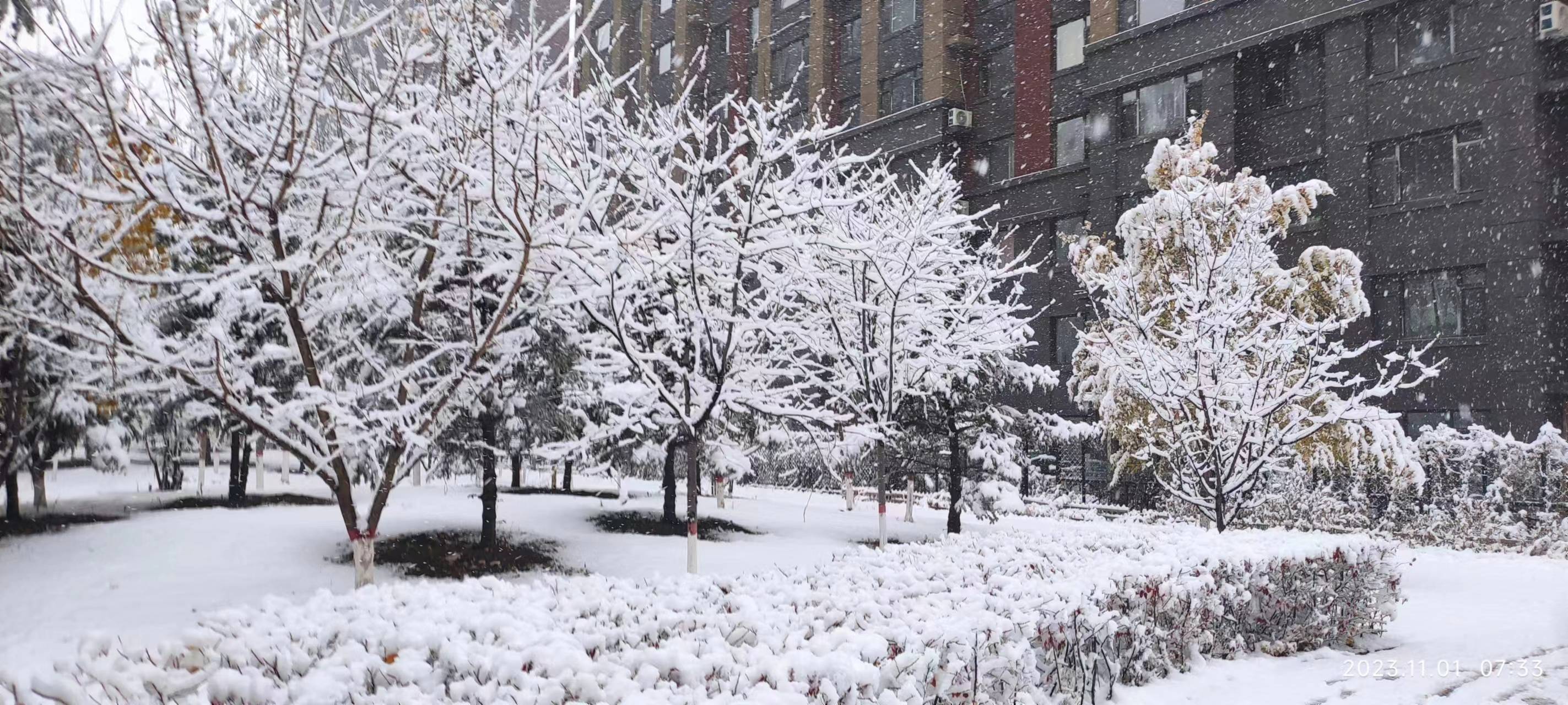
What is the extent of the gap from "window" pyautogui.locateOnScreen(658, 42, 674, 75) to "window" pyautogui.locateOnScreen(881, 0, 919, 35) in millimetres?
11735

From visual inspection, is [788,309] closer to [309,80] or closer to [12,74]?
[309,80]

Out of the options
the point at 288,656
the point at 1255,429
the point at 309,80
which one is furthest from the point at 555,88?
the point at 1255,429

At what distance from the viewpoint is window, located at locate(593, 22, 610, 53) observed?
47.6 m

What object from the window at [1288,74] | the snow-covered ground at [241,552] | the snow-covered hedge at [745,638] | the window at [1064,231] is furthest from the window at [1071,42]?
the snow-covered hedge at [745,638]

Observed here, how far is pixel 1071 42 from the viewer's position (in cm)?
3006

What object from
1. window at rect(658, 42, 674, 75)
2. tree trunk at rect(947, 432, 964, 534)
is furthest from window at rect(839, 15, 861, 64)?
tree trunk at rect(947, 432, 964, 534)

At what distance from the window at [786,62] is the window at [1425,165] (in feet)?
66.6

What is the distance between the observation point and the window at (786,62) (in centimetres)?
3788

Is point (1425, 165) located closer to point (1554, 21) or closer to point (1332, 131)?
point (1332, 131)

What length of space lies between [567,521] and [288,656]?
41.0 feet

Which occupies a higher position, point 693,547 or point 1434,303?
point 1434,303

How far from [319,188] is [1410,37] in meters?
23.0

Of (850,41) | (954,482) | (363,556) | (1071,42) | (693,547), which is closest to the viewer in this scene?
(363,556)

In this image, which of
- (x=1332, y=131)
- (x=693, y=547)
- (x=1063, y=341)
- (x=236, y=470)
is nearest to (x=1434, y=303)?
(x=1332, y=131)
